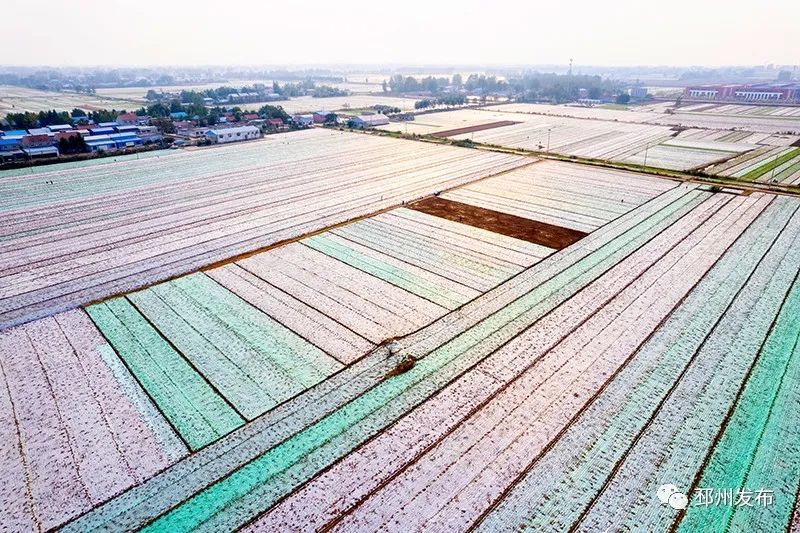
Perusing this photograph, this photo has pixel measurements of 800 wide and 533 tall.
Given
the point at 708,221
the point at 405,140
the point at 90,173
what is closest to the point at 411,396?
the point at 708,221

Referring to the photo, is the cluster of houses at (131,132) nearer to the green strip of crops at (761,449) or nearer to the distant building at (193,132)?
the distant building at (193,132)

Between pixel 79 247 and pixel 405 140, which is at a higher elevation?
pixel 405 140

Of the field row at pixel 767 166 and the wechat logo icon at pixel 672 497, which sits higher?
the field row at pixel 767 166

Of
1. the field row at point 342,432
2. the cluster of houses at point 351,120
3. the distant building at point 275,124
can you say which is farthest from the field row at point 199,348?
→ the cluster of houses at point 351,120

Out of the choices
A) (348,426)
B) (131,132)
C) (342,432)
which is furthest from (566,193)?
(131,132)

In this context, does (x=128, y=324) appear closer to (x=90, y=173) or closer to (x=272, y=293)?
(x=272, y=293)

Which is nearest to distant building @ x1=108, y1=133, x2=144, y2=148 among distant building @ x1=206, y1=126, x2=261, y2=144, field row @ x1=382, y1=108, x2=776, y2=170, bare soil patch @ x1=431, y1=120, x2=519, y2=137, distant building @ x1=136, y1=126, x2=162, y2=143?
distant building @ x1=136, y1=126, x2=162, y2=143

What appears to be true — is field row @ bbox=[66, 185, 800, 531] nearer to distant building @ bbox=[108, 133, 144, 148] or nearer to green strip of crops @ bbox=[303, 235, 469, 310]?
green strip of crops @ bbox=[303, 235, 469, 310]
